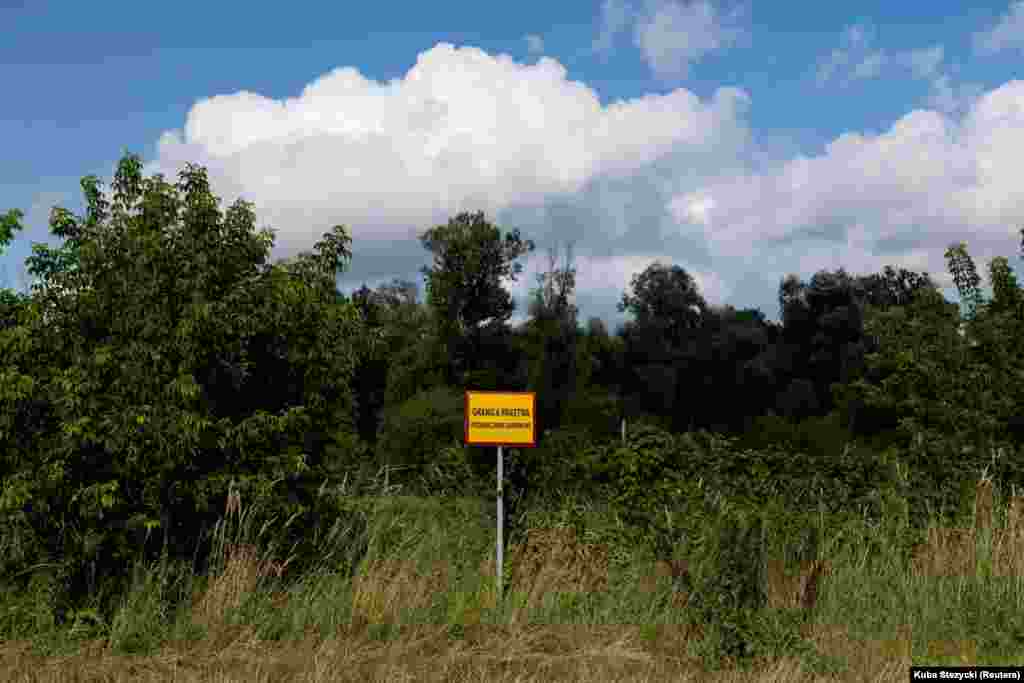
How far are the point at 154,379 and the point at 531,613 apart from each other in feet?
11.1

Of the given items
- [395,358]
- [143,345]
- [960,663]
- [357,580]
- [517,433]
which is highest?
[395,358]

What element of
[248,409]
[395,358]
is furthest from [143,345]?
[395,358]

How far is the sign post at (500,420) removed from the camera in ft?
30.2

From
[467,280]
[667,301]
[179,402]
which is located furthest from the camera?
[667,301]

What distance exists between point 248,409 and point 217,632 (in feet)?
6.33

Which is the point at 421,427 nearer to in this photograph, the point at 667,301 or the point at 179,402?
the point at 179,402

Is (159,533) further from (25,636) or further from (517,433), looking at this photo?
(517,433)

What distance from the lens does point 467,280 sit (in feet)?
169

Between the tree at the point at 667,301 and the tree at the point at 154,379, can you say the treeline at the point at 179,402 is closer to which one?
the tree at the point at 154,379

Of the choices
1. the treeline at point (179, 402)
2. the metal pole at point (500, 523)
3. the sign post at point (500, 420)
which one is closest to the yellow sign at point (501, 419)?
the sign post at point (500, 420)

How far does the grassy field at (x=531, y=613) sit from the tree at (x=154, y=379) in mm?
383

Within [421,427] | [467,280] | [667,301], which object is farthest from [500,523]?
[667,301]

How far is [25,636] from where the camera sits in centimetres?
743

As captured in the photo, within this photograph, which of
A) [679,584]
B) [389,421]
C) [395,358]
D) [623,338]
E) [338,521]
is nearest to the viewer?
[679,584]
